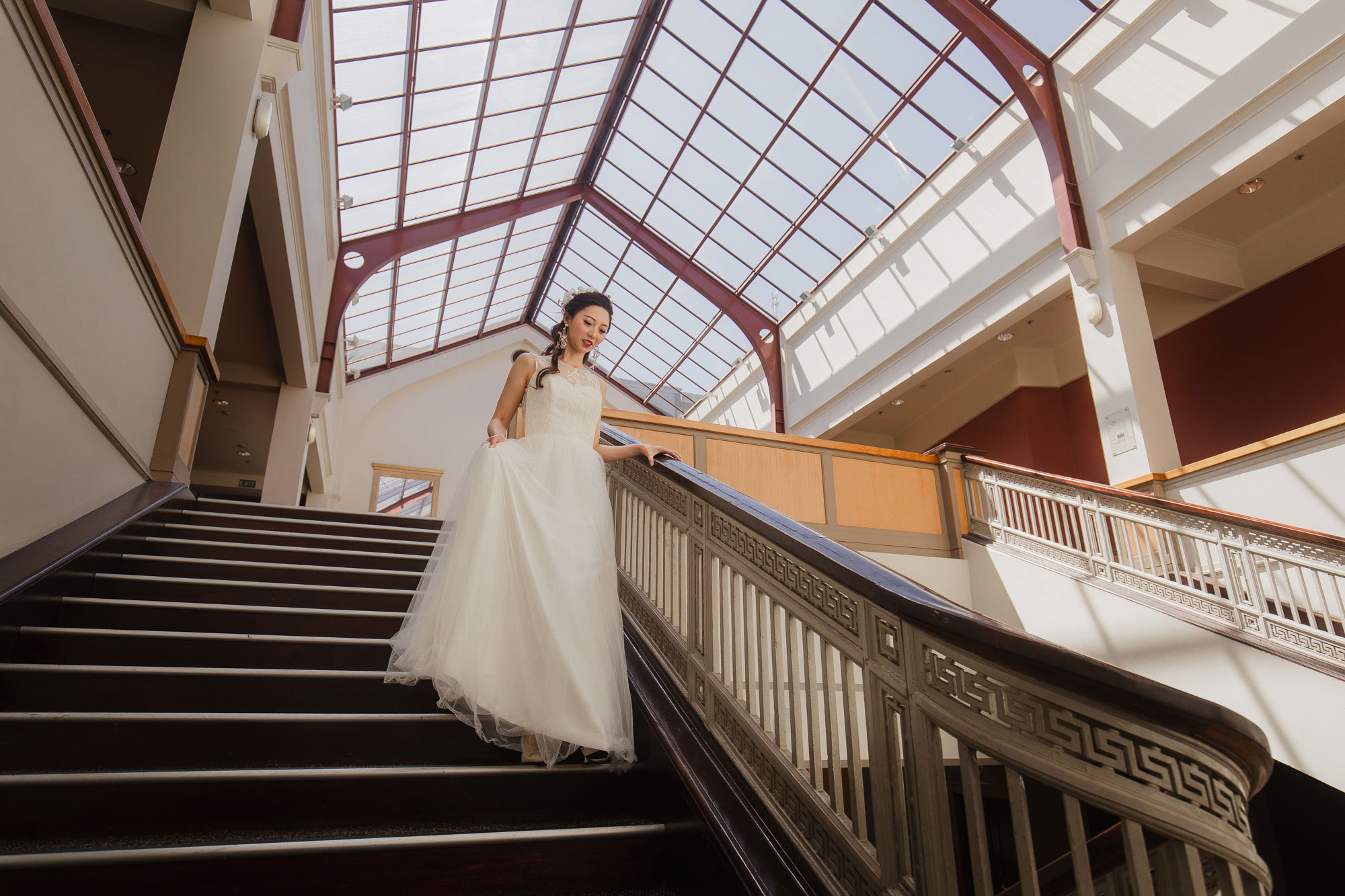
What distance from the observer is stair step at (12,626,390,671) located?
2.01 meters

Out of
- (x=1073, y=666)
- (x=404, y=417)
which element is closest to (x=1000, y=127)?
(x=1073, y=666)

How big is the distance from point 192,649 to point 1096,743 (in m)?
2.26

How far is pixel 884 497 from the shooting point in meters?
6.64

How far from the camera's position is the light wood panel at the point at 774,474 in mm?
6250

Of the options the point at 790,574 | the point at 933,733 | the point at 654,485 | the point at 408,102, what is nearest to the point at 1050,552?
the point at 654,485

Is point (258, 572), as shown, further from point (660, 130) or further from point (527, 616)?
point (660, 130)

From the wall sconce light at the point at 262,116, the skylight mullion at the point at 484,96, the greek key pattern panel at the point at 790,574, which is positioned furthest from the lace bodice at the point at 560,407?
the skylight mullion at the point at 484,96

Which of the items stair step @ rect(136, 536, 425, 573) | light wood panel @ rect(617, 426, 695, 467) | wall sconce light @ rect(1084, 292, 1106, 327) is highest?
wall sconce light @ rect(1084, 292, 1106, 327)

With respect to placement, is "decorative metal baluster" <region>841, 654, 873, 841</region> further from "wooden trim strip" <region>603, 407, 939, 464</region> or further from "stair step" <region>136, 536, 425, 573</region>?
"wooden trim strip" <region>603, 407, 939, 464</region>

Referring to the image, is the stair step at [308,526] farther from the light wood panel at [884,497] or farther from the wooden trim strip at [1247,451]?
the wooden trim strip at [1247,451]

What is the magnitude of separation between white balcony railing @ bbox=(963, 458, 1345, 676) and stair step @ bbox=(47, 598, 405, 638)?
4441 millimetres

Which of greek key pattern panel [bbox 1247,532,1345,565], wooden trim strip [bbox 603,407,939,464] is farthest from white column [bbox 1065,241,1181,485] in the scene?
greek key pattern panel [bbox 1247,532,1345,565]

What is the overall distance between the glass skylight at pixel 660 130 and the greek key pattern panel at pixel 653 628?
7276mm

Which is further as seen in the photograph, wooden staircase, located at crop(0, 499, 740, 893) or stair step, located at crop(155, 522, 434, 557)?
stair step, located at crop(155, 522, 434, 557)
